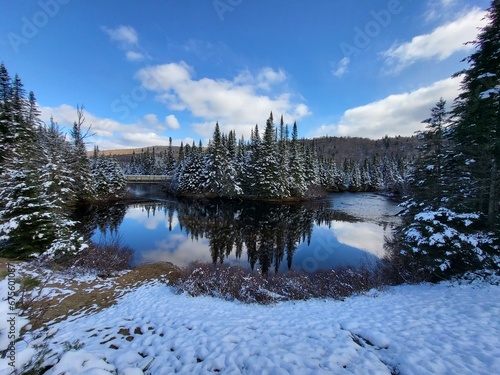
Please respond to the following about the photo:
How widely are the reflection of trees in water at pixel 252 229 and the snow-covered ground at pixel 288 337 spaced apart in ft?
24.9

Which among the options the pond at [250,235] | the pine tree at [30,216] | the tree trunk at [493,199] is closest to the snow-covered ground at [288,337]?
the tree trunk at [493,199]

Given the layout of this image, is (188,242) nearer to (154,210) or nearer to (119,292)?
(119,292)

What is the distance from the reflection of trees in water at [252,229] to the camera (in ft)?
57.7

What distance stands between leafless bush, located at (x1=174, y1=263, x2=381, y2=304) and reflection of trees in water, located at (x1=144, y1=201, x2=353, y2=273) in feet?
11.8

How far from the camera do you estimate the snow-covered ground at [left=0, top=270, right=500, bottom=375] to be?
4164mm

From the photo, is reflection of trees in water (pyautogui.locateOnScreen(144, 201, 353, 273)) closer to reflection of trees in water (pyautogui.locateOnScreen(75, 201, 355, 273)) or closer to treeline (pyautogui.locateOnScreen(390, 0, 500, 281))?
reflection of trees in water (pyautogui.locateOnScreen(75, 201, 355, 273))

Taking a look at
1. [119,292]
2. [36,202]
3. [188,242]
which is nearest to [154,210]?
[188,242]

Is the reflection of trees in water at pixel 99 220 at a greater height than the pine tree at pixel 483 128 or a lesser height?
lesser

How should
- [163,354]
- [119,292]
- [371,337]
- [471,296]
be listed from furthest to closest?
[119,292] → [471,296] → [371,337] → [163,354]

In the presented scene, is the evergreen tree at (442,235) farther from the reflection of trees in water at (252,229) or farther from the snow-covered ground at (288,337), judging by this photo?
the reflection of trees in water at (252,229)

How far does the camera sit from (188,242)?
20.8 metres

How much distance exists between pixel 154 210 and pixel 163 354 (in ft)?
111

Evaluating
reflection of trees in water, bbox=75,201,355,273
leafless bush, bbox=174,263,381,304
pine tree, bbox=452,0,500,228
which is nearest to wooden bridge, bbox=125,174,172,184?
reflection of trees in water, bbox=75,201,355,273

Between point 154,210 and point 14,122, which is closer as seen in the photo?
point 14,122
